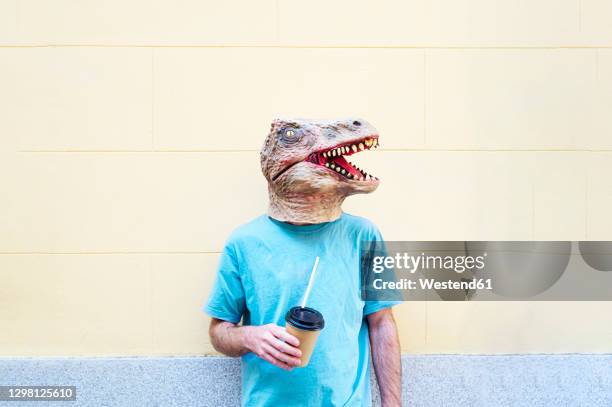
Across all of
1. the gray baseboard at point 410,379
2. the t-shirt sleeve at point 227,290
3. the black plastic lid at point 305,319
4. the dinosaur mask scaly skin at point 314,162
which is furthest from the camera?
the gray baseboard at point 410,379

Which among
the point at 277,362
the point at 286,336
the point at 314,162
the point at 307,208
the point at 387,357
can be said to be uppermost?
the point at 314,162

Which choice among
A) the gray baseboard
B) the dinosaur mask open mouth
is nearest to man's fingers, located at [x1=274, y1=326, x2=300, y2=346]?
the dinosaur mask open mouth

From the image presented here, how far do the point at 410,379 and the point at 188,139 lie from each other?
1714 mm

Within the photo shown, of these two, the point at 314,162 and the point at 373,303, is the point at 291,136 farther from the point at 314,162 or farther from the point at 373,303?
the point at 373,303

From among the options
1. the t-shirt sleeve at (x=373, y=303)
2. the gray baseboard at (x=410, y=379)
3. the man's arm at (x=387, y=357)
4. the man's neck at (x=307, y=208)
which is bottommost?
the gray baseboard at (x=410, y=379)

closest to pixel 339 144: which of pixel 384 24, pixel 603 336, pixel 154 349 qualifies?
pixel 384 24

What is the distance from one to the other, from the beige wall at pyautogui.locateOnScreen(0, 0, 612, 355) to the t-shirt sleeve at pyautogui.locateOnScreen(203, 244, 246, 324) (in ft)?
1.45

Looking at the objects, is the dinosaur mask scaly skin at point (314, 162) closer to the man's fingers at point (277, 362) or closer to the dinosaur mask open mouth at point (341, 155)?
the dinosaur mask open mouth at point (341, 155)

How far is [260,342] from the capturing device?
5.78 feet

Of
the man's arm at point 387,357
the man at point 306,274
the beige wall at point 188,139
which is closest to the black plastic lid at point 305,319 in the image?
the man at point 306,274

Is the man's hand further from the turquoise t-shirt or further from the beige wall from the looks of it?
the beige wall

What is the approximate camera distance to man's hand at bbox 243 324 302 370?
166 centimetres

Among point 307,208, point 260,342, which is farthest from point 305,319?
point 307,208

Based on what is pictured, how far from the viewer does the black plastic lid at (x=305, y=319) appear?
1600 mm
